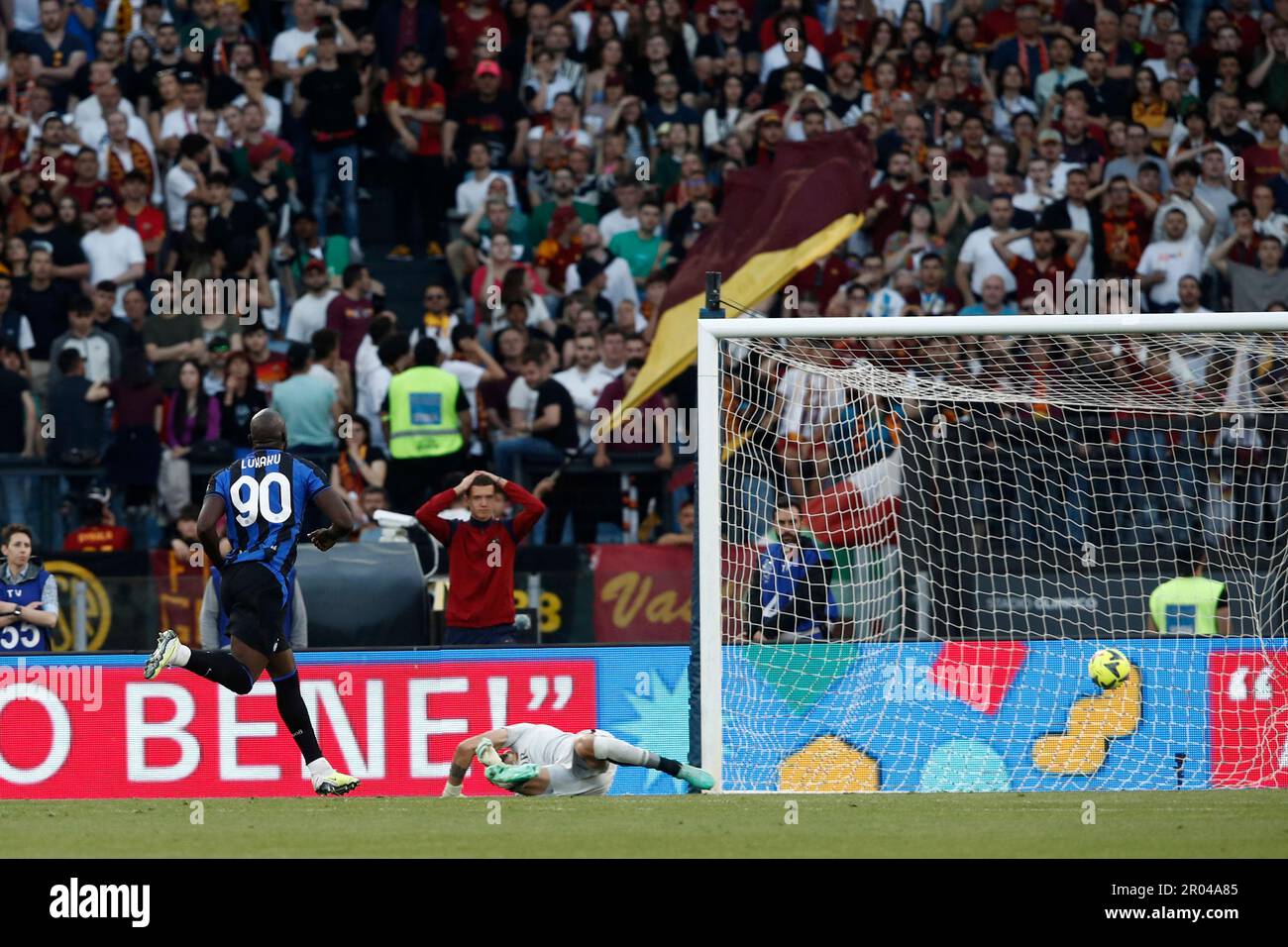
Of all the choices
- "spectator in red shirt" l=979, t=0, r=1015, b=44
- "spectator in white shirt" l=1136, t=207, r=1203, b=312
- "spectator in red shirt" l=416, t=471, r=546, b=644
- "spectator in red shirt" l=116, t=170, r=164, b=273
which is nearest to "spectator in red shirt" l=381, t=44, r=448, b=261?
"spectator in red shirt" l=116, t=170, r=164, b=273

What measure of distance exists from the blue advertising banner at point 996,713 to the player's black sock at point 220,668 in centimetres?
298

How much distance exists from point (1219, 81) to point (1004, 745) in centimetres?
860

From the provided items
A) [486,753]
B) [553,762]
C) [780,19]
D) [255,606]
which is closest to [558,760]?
[553,762]

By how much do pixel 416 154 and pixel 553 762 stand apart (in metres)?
8.53

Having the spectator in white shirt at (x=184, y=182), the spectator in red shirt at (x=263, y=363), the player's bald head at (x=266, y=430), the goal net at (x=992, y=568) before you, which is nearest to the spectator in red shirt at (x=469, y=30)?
the spectator in white shirt at (x=184, y=182)

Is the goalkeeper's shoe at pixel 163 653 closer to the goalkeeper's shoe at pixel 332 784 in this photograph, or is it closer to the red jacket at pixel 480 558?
the goalkeeper's shoe at pixel 332 784

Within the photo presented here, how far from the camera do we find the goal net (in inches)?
460

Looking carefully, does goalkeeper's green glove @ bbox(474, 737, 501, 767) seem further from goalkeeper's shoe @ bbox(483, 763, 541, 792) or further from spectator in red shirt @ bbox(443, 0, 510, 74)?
spectator in red shirt @ bbox(443, 0, 510, 74)

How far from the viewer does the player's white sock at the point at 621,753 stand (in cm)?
1024

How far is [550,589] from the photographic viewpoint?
1298 cm

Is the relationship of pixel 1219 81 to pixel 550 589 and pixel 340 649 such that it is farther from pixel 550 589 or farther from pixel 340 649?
pixel 340 649

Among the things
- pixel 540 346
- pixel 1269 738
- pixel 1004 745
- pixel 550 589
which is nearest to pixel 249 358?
pixel 540 346

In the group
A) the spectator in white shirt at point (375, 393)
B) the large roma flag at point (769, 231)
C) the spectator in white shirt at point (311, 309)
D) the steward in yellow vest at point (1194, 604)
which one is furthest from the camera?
the spectator in white shirt at point (311, 309)

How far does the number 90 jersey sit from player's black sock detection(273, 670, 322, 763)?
55 centimetres
